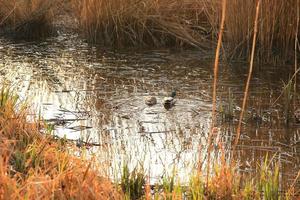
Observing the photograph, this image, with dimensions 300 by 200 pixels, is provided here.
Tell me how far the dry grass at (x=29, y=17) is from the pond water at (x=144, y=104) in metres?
0.41

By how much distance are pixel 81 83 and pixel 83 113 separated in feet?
3.32

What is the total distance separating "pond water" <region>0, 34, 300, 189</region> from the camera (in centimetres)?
348

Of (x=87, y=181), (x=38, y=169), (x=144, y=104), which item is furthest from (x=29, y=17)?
(x=87, y=181)

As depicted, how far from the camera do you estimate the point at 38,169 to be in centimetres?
286

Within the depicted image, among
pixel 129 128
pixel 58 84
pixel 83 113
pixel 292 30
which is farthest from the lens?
pixel 292 30

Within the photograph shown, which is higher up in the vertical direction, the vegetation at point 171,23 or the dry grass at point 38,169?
the vegetation at point 171,23

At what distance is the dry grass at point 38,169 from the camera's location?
2.39 m

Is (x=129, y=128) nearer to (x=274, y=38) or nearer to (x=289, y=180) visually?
(x=289, y=180)

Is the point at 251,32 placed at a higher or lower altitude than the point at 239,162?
higher

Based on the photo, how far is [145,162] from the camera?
333 cm

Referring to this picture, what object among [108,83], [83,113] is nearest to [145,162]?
[83,113]

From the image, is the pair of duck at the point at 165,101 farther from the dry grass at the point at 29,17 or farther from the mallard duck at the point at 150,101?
the dry grass at the point at 29,17

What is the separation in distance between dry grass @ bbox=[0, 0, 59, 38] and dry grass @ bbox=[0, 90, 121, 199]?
3.90 metres

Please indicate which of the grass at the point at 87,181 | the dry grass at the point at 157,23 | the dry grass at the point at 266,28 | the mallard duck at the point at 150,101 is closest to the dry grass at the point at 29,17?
the dry grass at the point at 157,23
